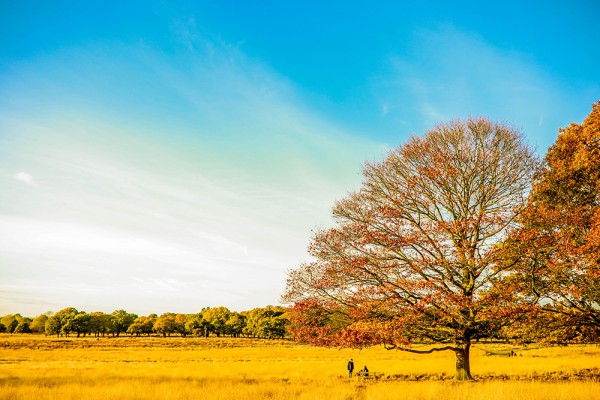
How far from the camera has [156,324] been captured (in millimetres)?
142375

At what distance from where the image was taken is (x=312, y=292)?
1698 centimetres

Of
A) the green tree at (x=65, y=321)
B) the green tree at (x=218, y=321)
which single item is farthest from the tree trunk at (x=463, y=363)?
the green tree at (x=218, y=321)

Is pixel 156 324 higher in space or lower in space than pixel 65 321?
lower

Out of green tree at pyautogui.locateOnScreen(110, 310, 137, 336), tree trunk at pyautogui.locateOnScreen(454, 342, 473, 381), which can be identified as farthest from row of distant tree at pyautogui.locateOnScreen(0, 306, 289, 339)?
tree trunk at pyautogui.locateOnScreen(454, 342, 473, 381)

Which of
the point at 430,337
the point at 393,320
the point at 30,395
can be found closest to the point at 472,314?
the point at 430,337

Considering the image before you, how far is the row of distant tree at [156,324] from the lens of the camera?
373 ft

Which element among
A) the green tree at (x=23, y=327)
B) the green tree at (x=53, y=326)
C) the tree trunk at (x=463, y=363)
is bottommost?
the green tree at (x=23, y=327)

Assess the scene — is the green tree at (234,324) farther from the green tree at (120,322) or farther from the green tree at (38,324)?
the green tree at (38,324)

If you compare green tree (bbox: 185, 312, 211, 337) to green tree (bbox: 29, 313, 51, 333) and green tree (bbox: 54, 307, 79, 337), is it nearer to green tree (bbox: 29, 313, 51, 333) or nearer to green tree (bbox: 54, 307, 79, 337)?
green tree (bbox: 54, 307, 79, 337)

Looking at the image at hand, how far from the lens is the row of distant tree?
373ft

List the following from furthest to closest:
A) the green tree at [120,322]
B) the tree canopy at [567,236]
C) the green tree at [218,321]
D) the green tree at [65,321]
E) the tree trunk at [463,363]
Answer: the green tree at [218,321]
the green tree at [120,322]
the green tree at [65,321]
the tree trunk at [463,363]
the tree canopy at [567,236]

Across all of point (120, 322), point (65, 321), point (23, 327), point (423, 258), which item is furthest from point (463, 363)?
point (23, 327)

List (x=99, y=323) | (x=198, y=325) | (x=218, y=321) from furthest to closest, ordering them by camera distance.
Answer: (x=218, y=321), (x=198, y=325), (x=99, y=323)

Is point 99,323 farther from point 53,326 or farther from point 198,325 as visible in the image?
point 198,325
